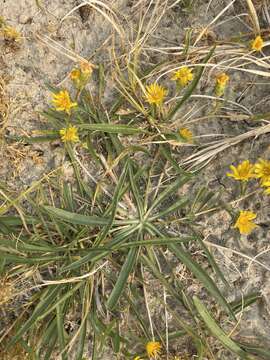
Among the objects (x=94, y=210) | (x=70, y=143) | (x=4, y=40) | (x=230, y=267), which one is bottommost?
(x=230, y=267)

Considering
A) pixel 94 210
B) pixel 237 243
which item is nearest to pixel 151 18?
pixel 94 210

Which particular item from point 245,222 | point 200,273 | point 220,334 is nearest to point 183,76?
point 245,222

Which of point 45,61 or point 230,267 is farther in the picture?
point 45,61

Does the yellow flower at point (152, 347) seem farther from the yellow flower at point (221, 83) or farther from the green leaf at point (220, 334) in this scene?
the yellow flower at point (221, 83)

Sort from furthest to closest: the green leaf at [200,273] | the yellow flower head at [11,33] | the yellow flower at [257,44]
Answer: the yellow flower head at [11,33] < the yellow flower at [257,44] < the green leaf at [200,273]

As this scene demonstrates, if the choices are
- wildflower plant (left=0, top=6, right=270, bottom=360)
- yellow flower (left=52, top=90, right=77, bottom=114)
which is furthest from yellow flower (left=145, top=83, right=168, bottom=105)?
yellow flower (left=52, top=90, right=77, bottom=114)

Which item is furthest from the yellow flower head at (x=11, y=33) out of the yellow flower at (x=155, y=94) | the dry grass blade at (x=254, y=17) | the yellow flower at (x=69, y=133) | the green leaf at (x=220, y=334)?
the green leaf at (x=220, y=334)

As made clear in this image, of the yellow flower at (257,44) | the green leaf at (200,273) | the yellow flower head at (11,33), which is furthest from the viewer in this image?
the yellow flower head at (11,33)

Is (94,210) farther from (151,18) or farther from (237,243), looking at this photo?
(151,18)
